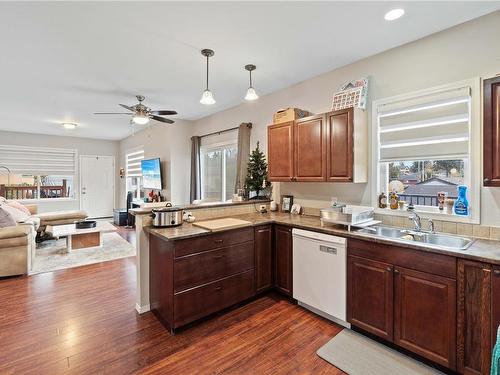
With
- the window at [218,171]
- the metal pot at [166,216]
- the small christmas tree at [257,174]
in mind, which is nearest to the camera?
the metal pot at [166,216]

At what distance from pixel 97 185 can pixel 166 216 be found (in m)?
7.48

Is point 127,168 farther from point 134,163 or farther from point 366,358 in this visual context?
point 366,358

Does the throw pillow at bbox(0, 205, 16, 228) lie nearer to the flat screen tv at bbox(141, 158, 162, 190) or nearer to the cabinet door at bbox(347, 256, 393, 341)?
the flat screen tv at bbox(141, 158, 162, 190)

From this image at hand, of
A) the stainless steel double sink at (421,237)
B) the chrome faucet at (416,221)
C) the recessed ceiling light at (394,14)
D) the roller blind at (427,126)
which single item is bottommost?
the stainless steel double sink at (421,237)

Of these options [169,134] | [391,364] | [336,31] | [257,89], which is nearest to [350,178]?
[336,31]

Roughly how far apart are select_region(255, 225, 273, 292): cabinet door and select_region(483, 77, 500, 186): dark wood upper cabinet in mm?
2038

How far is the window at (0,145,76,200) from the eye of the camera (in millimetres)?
7234

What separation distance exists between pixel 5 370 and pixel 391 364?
294cm

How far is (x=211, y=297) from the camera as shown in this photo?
2529 mm

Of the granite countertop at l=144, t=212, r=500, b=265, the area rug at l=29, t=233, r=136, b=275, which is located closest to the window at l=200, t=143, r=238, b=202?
the granite countertop at l=144, t=212, r=500, b=265

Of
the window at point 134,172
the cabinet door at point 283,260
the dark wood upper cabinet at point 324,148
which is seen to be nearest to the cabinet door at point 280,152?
the dark wood upper cabinet at point 324,148

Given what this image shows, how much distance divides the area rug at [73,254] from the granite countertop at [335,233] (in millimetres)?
2503

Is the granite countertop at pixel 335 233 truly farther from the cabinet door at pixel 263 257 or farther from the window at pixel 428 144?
the window at pixel 428 144

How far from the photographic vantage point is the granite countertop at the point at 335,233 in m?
1.70
